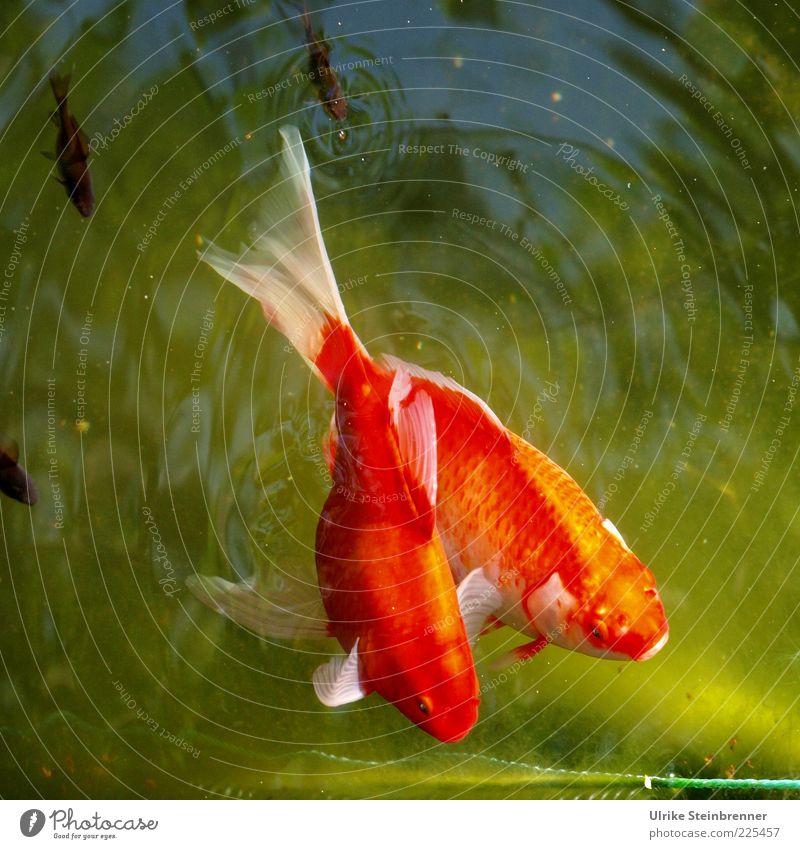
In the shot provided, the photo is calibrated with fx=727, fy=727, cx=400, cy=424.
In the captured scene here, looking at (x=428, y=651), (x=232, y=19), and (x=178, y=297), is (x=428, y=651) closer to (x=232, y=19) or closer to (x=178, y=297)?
(x=178, y=297)

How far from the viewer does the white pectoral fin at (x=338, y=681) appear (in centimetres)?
60

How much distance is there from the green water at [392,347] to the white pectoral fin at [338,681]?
0.01 metres

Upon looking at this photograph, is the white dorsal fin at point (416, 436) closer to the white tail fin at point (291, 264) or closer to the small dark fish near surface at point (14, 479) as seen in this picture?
the white tail fin at point (291, 264)

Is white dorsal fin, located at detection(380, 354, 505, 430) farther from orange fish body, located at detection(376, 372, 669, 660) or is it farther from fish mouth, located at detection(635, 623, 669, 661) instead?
fish mouth, located at detection(635, 623, 669, 661)

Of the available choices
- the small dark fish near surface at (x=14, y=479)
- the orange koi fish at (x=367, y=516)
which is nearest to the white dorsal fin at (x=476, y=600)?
the orange koi fish at (x=367, y=516)

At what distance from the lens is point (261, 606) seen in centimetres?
61

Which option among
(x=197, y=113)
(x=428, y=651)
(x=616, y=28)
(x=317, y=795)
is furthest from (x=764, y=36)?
(x=317, y=795)

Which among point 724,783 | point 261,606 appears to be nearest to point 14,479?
point 261,606

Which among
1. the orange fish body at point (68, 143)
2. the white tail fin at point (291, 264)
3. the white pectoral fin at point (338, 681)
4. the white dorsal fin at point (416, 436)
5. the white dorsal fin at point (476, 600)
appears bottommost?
the white pectoral fin at point (338, 681)

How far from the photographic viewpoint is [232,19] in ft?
1.96
